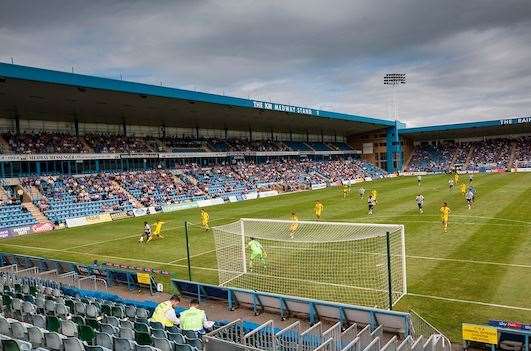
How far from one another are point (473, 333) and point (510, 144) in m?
90.5

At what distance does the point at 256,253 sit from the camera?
18891mm

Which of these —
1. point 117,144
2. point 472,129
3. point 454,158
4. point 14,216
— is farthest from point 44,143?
point 454,158

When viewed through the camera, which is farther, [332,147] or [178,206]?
[332,147]

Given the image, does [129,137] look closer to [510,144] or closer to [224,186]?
[224,186]

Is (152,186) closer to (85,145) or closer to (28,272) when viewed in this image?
(85,145)

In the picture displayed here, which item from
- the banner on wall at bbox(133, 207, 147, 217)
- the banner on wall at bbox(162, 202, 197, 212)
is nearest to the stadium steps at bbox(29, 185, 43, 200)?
the banner on wall at bbox(133, 207, 147, 217)

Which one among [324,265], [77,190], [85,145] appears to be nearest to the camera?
[324,265]

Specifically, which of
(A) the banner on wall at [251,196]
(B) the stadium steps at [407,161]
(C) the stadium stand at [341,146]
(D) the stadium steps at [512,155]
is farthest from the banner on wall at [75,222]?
(D) the stadium steps at [512,155]

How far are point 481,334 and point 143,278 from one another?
11428 mm

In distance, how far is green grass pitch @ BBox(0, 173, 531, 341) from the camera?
46.5 feet

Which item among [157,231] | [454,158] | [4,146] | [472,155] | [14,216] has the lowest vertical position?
[157,231]

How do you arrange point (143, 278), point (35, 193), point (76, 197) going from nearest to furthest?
point (143, 278), point (35, 193), point (76, 197)

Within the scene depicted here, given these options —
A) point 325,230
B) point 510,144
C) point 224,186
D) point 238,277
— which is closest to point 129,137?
point 224,186

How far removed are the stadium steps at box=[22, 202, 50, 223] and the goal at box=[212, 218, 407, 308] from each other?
803 inches
